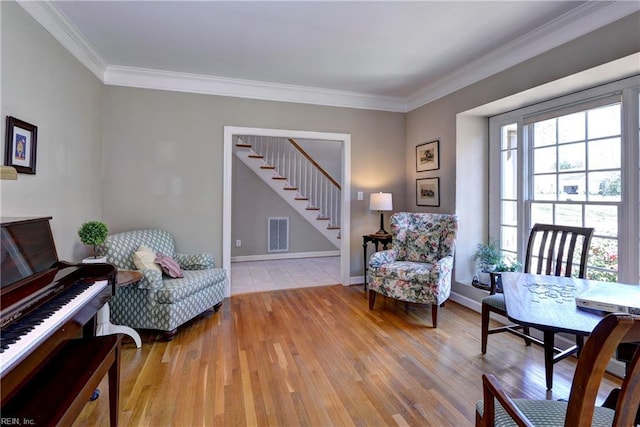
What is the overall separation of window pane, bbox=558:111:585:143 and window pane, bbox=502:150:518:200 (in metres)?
0.48

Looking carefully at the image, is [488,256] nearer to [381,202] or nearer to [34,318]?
[381,202]

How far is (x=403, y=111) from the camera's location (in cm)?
430

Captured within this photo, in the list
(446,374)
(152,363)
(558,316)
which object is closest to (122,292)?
(152,363)

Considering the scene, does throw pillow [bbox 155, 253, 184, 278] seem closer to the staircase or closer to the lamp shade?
the lamp shade

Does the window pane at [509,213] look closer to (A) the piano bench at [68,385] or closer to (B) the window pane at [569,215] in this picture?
(B) the window pane at [569,215]

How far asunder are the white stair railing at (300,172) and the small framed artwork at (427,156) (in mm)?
2448

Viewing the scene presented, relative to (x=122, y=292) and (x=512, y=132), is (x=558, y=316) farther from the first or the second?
(x=122, y=292)

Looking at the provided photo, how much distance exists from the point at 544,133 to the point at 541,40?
83 centimetres

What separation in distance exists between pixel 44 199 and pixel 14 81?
799 mm

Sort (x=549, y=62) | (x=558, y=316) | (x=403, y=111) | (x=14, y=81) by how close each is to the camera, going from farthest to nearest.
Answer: (x=403, y=111)
(x=549, y=62)
(x=14, y=81)
(x=558, y=316)

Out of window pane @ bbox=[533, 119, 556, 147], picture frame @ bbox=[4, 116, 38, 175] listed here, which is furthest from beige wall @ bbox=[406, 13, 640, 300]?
picture frame @ bbox=[4, 116, 38, 175]

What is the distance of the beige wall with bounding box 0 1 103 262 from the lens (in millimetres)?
1876

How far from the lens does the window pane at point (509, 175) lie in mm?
3180

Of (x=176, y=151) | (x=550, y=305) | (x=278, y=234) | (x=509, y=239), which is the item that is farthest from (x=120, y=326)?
(x=509, y=239)
